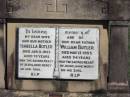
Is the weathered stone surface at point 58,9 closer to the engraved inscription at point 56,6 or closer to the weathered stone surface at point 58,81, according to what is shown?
the engraved inscription at point 56,6

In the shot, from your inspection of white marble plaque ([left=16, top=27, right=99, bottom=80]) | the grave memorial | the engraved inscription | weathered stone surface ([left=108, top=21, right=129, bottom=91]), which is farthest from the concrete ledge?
the engraved inscription

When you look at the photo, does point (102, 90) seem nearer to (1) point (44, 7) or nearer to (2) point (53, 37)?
(2) point (53, 37)

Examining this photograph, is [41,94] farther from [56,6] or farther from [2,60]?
[56,6]

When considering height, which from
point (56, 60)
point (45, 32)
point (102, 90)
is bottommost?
point (102, 90)

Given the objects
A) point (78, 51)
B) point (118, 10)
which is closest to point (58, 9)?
point (78, 51)

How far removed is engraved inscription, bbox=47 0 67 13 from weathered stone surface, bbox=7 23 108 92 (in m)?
0.30

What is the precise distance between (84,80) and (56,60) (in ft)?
2.15

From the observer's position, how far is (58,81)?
26.0 feet

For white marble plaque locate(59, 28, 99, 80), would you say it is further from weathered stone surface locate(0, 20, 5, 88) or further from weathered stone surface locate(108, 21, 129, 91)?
weathered stone surface locate(0, 20, 5, 88)

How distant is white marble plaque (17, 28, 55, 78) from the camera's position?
783 centimetres

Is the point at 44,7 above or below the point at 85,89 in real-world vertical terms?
above

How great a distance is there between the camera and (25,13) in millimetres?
7805

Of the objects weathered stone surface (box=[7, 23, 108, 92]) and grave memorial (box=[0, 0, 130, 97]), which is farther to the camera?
weathered stone surface (box=[7, 23, 108, 92])

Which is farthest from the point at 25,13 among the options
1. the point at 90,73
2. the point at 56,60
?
the point at 90,73
